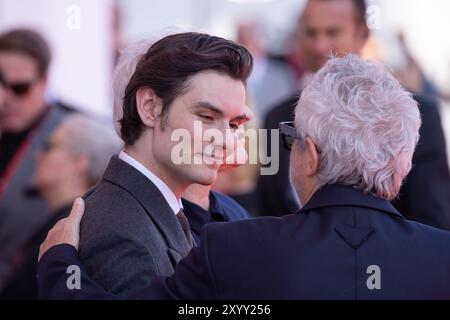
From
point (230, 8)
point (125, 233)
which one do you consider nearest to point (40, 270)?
point (125, 233)

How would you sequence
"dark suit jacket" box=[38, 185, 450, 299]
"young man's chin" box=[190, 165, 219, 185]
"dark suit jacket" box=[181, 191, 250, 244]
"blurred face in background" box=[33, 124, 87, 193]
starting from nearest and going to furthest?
"dark suit jacket" box=[38, 185, 450, 299] → "young man's chin" box=[190, 165, 219, 185] → "dark suit jacket" box=[181, 191, 250, 244] → "blurred face in background" box=[33, 124, 87, 193]

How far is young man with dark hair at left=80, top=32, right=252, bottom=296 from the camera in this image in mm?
2867

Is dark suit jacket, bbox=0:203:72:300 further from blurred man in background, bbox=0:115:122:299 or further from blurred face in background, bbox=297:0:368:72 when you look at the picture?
blurred face in background, bbox=297:0:368:72

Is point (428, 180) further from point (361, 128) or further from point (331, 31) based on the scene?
point (361, 128)

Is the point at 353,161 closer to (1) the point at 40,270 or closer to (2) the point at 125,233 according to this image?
(2) the point at 125,233

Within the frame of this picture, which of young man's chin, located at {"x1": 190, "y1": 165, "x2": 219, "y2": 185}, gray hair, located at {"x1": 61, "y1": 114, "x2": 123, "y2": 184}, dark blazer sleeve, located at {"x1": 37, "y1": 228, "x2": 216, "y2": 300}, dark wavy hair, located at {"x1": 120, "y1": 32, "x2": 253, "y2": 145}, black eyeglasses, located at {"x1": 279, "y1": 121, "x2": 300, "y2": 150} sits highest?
gray hair, located at {"x1": 61, "y1": 114, "x2": 123, "y2": 184}

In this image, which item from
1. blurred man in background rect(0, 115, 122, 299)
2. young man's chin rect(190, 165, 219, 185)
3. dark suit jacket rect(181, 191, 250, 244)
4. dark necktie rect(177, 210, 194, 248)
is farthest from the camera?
blurred man in background rect(0, 115, 122, 299)

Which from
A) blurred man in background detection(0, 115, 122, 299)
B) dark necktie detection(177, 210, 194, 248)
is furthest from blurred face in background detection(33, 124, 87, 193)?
dark necktie detection(177, 210, 194, 248)

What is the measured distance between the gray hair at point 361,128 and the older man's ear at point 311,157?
1cm

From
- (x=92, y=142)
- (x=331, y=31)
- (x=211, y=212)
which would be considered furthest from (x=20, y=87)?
(x=211, y=212)

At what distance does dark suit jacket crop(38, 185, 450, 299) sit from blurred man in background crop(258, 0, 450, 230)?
3.33ft

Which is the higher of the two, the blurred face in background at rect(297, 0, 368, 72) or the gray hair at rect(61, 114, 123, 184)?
the blurred face in background at rect(297, 0, 368, 72)

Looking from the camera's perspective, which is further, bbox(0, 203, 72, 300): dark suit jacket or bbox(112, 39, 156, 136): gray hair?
bbox(0, 203, 72, 300): dark suit jacket

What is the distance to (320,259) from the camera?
8.54 ft
